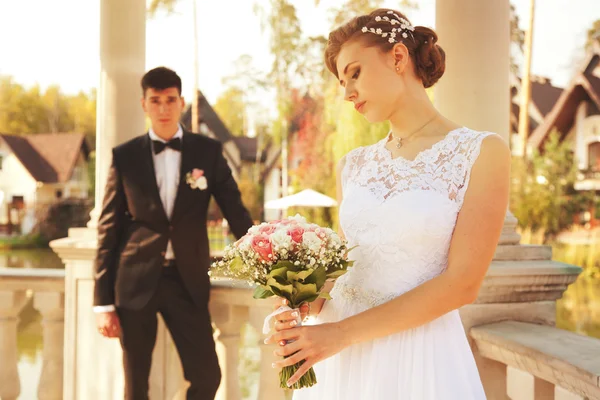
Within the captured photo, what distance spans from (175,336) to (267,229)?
1.88m

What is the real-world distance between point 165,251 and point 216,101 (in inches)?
1609

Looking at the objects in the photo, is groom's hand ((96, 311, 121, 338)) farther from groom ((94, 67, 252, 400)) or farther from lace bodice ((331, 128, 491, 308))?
lace bodice ((331, 128, 491, 308))

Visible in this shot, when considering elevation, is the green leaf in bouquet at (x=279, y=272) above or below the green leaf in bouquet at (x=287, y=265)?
below

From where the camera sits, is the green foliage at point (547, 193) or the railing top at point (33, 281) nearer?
the railing top at point (33, 281)

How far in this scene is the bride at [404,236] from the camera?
5.79 ft

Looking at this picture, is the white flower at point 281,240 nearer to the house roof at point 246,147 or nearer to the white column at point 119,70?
the white column at point 119,70

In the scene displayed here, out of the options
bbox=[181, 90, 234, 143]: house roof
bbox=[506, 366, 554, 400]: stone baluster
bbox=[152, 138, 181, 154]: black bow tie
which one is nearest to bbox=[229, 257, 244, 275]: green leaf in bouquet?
bbox=[506, 366, 554, 400]: stone baluster

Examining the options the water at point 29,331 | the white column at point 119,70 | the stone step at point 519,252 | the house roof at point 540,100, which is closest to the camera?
the stone step at point 519,252

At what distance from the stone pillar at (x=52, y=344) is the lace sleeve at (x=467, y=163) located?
3.22 meters

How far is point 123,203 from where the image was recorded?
3.54m

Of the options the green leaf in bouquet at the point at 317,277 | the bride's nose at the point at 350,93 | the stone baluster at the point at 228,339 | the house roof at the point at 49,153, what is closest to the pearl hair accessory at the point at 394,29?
the bride's nose at the point at 350,93

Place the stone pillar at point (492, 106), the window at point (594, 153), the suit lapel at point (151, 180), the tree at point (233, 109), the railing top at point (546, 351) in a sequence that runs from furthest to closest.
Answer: the tree at point (233, 109) → the window at point (594, 153) → the suit lapel at point (151, 180) → the stone pillar at point (492, 106) → the railing top at point (546, 351)

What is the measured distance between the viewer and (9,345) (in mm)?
4148

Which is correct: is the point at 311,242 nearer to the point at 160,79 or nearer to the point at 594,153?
the point at 160,79
